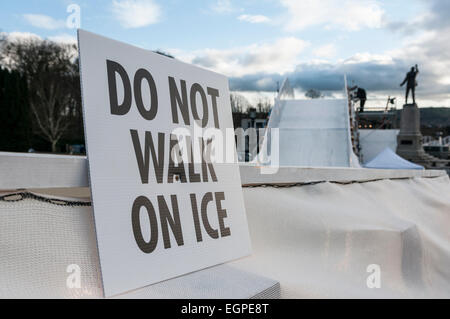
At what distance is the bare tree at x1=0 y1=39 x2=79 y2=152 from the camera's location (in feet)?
79.5

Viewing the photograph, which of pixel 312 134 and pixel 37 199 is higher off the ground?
pixel 312 134

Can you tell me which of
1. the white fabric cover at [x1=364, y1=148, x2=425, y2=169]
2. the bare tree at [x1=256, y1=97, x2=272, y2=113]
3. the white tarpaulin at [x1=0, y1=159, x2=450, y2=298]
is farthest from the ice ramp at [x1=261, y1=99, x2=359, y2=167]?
the bare tree at [x1=256, y1=97, x2=272, y2=113]

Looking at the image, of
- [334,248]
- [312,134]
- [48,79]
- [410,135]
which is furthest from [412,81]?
[48,79]

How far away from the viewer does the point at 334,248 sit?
1963mm

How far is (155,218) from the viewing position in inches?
56.1

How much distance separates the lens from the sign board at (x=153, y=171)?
4.21 ft

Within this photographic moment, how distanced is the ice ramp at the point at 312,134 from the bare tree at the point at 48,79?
1578cm

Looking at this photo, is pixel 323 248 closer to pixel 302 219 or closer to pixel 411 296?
pixel 302 219

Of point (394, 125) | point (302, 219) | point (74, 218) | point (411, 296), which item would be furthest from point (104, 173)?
point (394, 125)

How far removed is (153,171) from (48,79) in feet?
87.1

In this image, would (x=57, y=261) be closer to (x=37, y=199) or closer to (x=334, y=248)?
(x=37, y=199)
